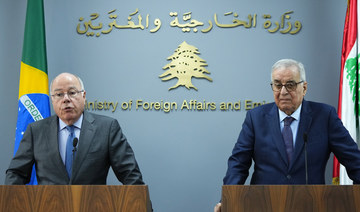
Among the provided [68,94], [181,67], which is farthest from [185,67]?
[68,94]

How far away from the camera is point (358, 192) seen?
1841 millimetres

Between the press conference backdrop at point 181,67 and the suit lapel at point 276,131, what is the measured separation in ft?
3.77

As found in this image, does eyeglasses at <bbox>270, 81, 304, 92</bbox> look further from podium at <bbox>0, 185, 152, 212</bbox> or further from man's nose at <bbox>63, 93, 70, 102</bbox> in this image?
man's nose at <bbox>63, 93, 70, 102</bbox>

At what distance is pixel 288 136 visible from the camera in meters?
2.65

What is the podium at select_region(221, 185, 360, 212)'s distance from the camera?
1.83 m

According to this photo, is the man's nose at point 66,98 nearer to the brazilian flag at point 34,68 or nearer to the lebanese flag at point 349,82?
the brazilian flag at point 34,68

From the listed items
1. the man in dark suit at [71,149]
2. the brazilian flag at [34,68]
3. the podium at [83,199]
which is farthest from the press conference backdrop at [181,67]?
the podium at [83,199]

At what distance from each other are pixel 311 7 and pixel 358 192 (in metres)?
2.58

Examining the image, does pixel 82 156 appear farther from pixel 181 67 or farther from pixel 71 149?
pixel 181 67

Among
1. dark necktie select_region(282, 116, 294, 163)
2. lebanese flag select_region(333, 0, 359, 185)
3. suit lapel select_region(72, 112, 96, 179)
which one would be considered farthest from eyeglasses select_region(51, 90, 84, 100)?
lebanese flag select_region(333, 0, 359, 185)

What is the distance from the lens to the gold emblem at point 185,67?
3.94 m

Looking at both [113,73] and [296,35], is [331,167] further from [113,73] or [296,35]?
[113,73]

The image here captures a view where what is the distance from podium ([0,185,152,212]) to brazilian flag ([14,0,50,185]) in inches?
76.2

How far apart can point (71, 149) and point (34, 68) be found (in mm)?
1378
